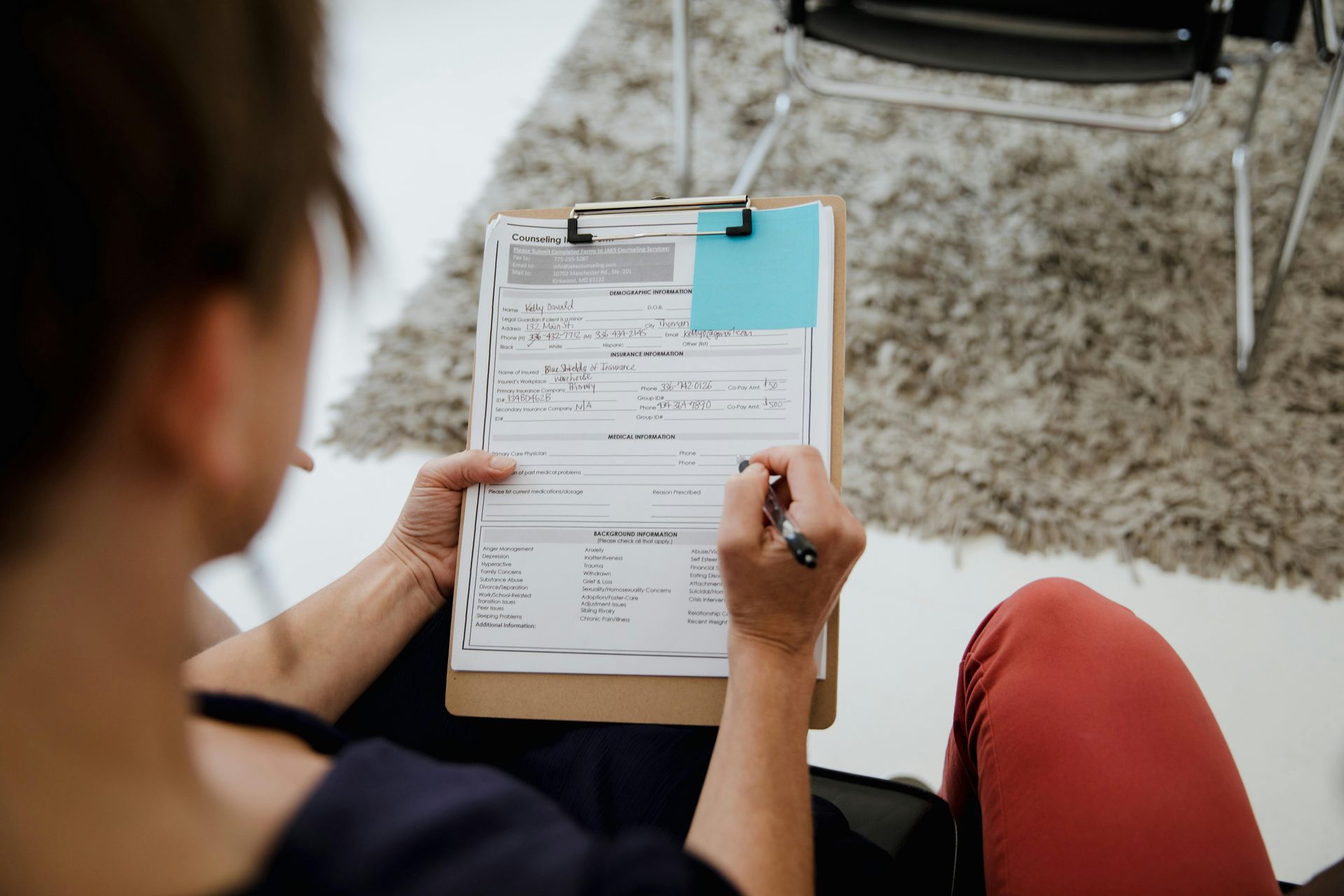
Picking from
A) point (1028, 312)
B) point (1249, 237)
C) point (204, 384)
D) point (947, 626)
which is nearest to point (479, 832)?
point (204, 384)

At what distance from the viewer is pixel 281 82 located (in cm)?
25

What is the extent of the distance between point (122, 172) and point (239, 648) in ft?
1.39

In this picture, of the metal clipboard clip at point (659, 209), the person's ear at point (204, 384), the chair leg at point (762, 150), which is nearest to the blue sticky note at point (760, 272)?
the metal clipboard clip at point (659, 209)

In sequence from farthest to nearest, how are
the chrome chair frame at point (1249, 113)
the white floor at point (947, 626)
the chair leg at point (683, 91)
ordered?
the chair leg at point (683, 91) → the chrome chair frame at point (1249, 113) → the white floor at point (947, 626)

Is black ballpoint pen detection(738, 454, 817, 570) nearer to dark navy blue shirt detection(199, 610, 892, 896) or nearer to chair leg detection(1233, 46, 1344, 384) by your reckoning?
dark navy blue shirt detection(199, 610, 892, 896)

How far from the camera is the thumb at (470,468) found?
0.60 meters

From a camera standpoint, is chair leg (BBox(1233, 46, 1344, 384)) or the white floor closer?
the white floor

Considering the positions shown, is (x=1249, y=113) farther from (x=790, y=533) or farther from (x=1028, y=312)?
(x=790, y=533)

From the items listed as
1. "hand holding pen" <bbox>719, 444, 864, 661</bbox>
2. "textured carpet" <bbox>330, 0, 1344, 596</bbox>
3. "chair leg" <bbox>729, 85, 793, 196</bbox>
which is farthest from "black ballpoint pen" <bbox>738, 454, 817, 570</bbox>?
"chair leg" <bbox>729, 85, 793, 196</bbox>

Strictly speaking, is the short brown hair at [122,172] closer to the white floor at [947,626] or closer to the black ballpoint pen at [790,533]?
the black ballpoint pen at [790,533]

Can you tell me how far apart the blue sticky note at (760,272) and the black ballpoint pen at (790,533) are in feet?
0.48

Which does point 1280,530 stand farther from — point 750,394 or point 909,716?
point 750,394

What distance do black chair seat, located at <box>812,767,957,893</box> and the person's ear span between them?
484 millimetres

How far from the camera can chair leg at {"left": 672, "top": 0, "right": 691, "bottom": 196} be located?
1.24 meters
